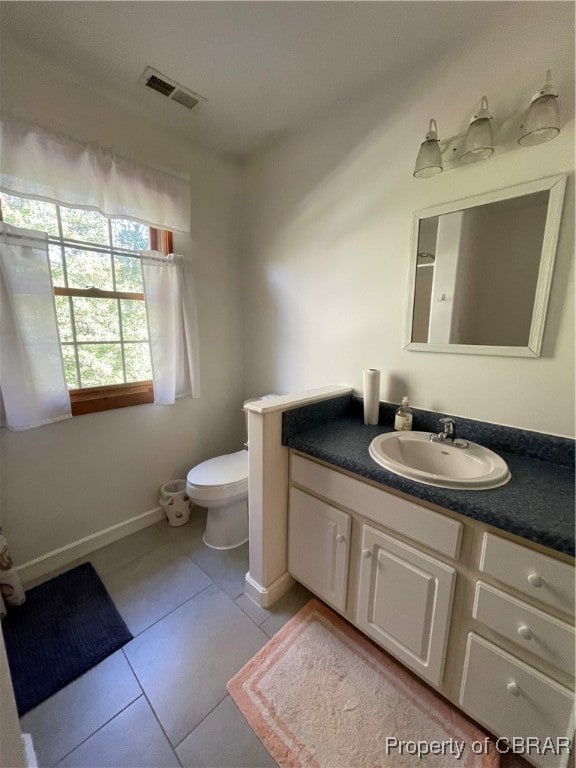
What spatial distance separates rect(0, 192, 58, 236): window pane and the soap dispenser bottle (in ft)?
6.11

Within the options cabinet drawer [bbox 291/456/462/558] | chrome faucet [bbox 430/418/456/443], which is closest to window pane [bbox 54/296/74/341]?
cabinet drawer [bbox 291/456/462/558]

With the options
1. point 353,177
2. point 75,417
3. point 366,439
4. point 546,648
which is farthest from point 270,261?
point 546,648

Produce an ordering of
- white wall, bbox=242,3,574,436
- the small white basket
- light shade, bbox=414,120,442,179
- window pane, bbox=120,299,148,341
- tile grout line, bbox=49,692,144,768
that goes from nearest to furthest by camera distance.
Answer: tile grout line, bbox=49,692,144,768 → white wall, bbox=242,3,574,436 → light shade, bbox=414,120,442,179 → window pane, bbox=120,299,148,341 → the small white basket

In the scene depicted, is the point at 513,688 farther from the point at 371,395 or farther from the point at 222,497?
the point at 222,497

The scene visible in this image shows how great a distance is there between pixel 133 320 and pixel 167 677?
1.69 m

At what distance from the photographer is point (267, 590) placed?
139 cm

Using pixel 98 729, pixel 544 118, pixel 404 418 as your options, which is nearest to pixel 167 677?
pixel 98 729

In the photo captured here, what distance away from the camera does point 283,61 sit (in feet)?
4.16

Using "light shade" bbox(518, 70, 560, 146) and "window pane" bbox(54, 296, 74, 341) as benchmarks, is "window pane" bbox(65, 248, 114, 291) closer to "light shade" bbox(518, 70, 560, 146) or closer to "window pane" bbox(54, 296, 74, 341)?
"window pane" bbox(54, 296, 74, 341)

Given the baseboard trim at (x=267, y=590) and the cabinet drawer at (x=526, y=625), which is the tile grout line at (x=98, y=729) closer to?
the baseboard trim at (x=267, y=590)

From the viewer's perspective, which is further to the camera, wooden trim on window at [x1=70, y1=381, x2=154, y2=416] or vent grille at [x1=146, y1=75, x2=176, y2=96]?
wooden trim on window at [x1=70, y1=381, x2=154, y2=416]

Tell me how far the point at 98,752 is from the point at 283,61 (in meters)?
2.62

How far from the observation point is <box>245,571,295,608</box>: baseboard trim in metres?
1.39

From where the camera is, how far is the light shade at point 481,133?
3.47 ft
